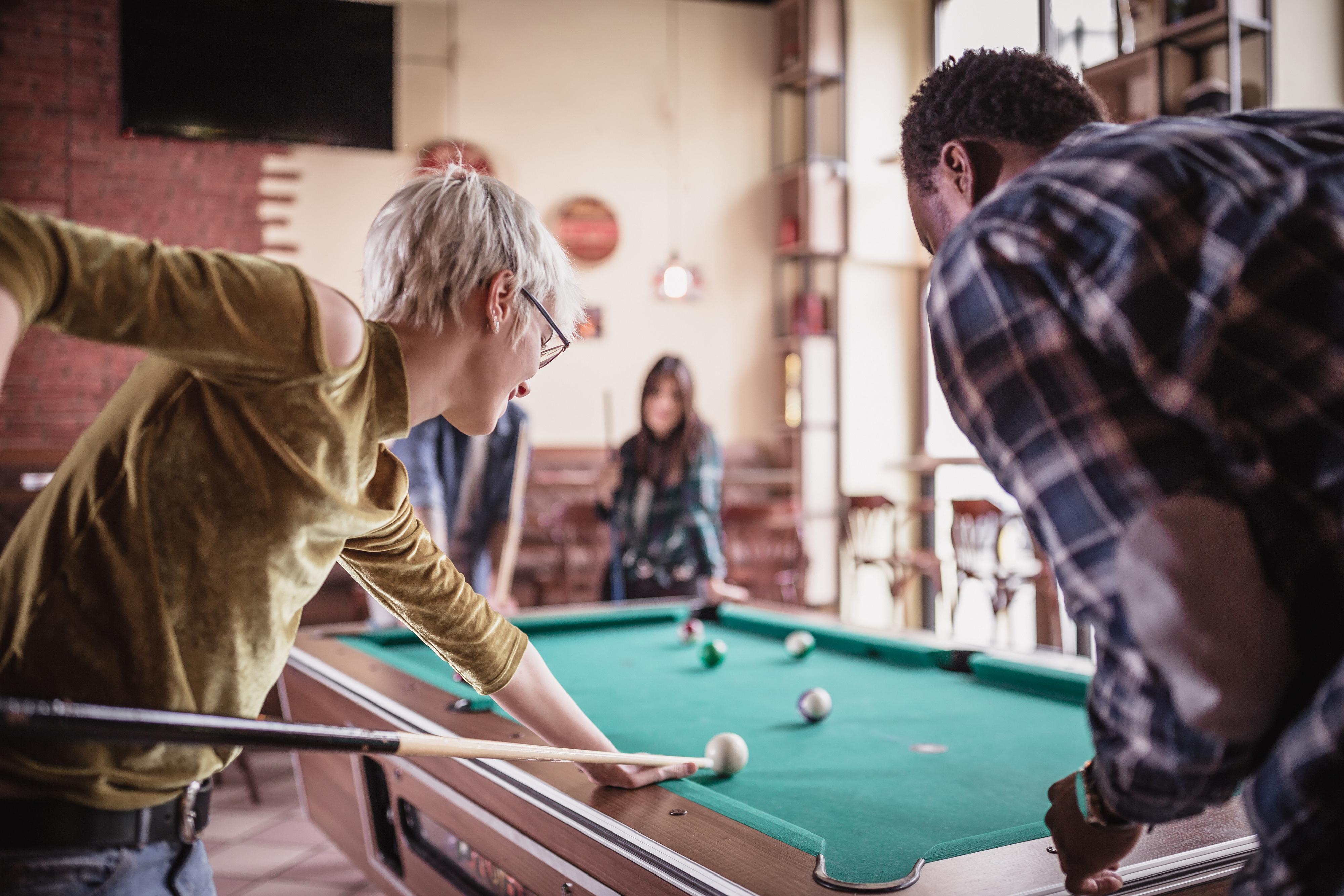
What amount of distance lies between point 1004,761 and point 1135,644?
92 cm

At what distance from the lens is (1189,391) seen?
778 millimetres

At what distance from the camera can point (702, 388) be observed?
24.2 ft

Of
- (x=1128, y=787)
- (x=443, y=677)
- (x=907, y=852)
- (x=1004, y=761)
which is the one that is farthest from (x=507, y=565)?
(x=1128, y=787)

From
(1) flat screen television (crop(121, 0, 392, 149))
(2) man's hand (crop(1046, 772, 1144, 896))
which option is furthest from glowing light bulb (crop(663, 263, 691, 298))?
(2) man's hand (crop(1046, 772, 1144, 896))

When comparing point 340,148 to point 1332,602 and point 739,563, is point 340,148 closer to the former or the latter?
point 739,563

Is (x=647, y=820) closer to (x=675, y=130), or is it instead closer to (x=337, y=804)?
(x=337, y=804)

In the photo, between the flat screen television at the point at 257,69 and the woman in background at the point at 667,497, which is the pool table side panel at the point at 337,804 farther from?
the flat screen television at the point at 257,69

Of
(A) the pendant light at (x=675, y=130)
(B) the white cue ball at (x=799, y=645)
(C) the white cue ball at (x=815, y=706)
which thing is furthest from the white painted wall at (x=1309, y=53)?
(C) the white cue ball at (x=815, y=706)

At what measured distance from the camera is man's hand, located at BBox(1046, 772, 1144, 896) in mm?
1000

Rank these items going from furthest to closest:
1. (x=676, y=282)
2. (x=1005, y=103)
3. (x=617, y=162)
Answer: (x=617, y=162) < (x=676, y=282) < (x=1005, y=103)

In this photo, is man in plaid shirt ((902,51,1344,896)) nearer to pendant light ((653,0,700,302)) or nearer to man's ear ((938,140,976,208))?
man's ear ((938,140,976,208))

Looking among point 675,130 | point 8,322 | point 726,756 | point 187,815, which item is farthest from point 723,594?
point 675,130

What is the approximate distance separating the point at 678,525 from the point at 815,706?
84.7 inches

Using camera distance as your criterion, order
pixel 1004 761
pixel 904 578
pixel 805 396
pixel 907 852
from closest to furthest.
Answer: pixel 907 852 → pixel 1004 761 → pixel 904 578 → pixel 805 396
